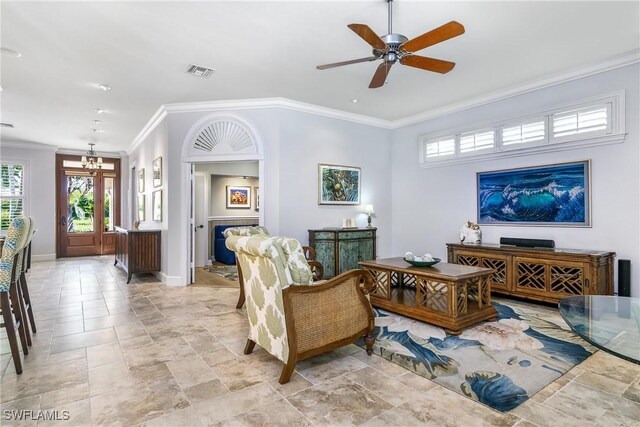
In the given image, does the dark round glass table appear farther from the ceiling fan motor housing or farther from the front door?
the front door

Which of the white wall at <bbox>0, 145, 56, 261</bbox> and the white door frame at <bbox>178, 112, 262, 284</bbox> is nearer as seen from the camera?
the white door frame at <bbox>178, 112, 262, 284</bbox>

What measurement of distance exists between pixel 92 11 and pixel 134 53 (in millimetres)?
784

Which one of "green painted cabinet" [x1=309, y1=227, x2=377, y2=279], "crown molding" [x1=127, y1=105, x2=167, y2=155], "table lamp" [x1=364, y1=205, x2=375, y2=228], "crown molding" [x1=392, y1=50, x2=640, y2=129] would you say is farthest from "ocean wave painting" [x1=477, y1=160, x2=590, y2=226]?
"crown molding" [x1=127, y1=105, x2=167, y2=155]

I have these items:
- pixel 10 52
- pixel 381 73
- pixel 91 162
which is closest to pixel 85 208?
pixel 91 162

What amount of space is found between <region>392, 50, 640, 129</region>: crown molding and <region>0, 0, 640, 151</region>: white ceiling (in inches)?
3.9

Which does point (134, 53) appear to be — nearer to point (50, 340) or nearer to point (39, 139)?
point (50, 340)

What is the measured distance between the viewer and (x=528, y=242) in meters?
4.44

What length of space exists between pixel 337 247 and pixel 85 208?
7.74 m

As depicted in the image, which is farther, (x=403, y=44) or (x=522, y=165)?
(x=522, y=165)

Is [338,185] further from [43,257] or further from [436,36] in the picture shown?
[43,257]

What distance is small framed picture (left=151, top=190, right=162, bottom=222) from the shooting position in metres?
6.05

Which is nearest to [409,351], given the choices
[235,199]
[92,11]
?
[92,11]

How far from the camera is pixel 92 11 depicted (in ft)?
9.73

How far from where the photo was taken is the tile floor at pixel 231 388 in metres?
1.94
